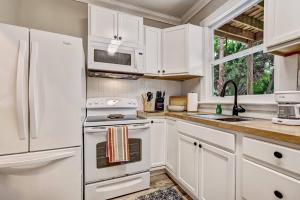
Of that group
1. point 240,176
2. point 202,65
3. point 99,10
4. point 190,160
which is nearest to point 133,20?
point 99,10

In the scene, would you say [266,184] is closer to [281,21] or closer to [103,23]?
[281,21]

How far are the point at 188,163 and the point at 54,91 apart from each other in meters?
1.45

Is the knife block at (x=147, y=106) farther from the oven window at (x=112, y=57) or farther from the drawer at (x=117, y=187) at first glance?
the drawer at (x=117, y=187)

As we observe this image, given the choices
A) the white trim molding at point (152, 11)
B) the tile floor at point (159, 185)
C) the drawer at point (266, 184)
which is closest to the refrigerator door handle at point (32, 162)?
the tile floor at point (159, 185)

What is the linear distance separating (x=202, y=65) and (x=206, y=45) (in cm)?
30

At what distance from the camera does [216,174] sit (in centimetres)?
133

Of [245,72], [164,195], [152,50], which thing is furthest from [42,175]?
[245,72]

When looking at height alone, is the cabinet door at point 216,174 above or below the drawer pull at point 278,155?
below

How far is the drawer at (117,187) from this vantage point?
1.68 meters

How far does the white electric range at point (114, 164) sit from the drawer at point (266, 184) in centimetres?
111

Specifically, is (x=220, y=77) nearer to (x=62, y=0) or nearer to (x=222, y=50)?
(x=222, y=50)

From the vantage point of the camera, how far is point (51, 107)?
4.34ft

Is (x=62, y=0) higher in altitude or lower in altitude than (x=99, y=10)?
higher

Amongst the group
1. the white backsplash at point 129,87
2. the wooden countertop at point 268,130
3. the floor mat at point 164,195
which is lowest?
the floor mat at point 164,195
